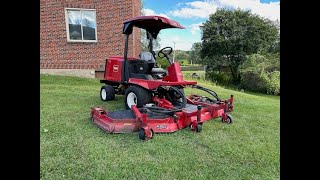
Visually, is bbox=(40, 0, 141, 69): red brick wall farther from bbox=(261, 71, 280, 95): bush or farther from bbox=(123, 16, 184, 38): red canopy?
bbox=(261, 71, 280, 95): bush

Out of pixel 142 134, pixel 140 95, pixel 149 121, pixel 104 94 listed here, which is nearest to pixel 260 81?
pixel 104 94

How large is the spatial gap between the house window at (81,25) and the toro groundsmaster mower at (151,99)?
4.61m

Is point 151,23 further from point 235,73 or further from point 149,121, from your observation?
point 235,73

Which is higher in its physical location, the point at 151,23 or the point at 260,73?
the point at 151,23

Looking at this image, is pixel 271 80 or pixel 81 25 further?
pixel 271 80

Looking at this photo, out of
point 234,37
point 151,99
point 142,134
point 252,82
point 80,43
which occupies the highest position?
point 234,37

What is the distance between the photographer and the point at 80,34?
31.8 feet

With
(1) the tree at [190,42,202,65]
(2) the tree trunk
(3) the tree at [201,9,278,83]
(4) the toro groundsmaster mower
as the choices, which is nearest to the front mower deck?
(4) the toro groundsmaster mower

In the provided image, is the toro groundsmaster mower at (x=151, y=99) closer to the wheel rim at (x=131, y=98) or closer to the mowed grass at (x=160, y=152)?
the wheel rim at (x=131, y=98)

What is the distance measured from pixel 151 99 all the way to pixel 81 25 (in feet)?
21.1

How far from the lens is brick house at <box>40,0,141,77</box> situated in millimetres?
9461
